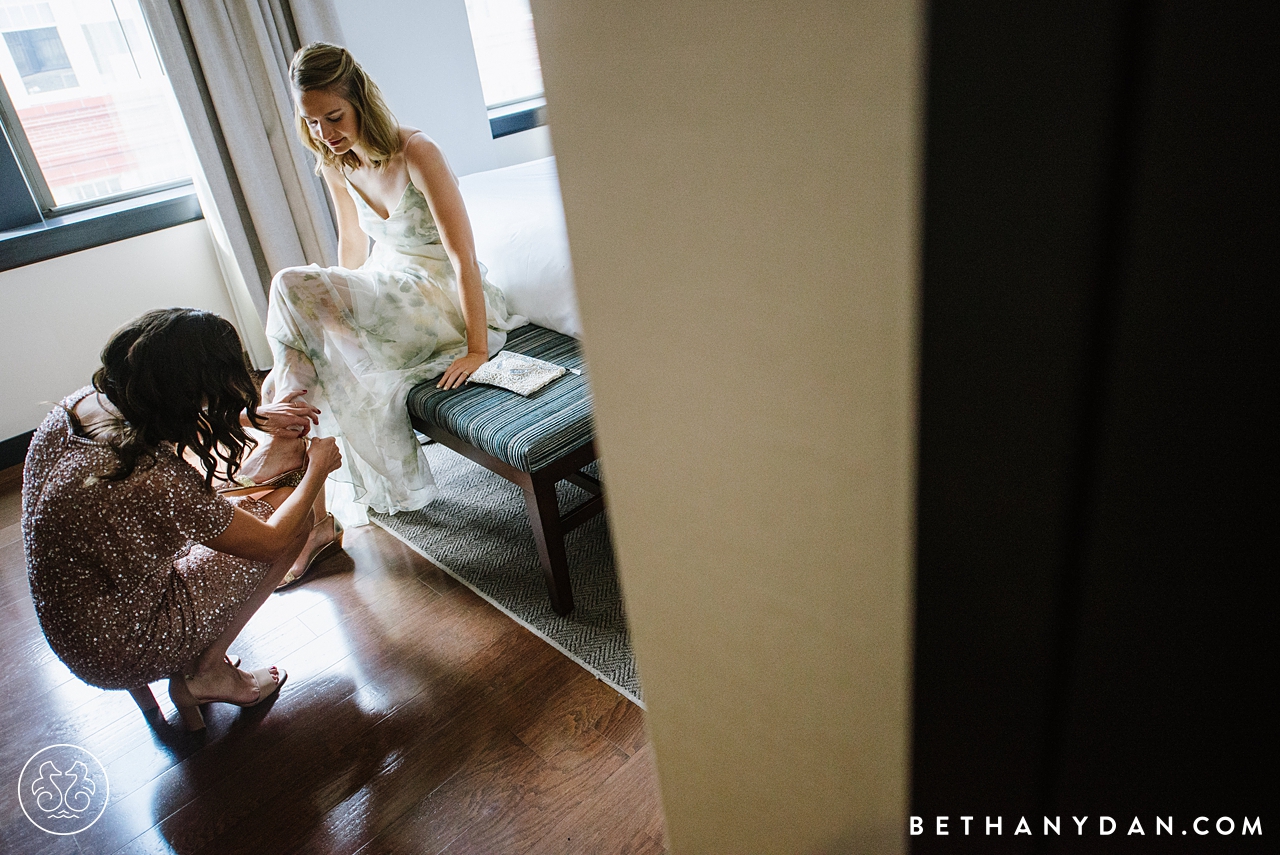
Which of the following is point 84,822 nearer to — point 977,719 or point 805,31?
point 977,719

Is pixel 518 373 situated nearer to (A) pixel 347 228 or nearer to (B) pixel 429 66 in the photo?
(A) pixel 347 228

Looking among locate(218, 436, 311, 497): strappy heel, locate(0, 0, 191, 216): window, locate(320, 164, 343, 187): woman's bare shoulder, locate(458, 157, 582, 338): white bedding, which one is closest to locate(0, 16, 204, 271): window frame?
locate(0, 0, 191, 216): window

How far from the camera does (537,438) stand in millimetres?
1634

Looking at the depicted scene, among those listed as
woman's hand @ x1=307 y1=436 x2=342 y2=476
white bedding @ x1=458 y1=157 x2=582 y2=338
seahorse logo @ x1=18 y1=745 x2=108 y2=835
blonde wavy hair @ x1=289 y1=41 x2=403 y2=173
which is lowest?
seahorse logo @ x1=18 y1=745 x2=108 y2=835

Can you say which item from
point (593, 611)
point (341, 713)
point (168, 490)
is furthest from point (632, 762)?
point (168, 490)

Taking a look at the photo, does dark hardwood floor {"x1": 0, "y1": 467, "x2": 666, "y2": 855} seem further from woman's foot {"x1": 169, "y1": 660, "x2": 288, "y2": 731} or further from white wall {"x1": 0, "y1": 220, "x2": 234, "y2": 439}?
white wall {"x1": 0, "y1": 220, "x2": 234, "y2": 439}

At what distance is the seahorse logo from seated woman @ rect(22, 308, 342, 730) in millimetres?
184

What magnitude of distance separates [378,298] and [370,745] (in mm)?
1064

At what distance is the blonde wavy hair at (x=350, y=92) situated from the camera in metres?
1.83

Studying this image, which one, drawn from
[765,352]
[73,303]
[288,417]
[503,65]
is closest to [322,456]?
[288,417]

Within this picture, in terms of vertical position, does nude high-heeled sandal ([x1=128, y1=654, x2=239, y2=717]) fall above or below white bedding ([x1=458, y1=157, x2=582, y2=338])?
below

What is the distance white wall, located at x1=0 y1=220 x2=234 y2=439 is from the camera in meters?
2.77

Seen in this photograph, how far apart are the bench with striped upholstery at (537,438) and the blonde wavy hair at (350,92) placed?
616 millimetres

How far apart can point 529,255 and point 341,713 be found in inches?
48.6
